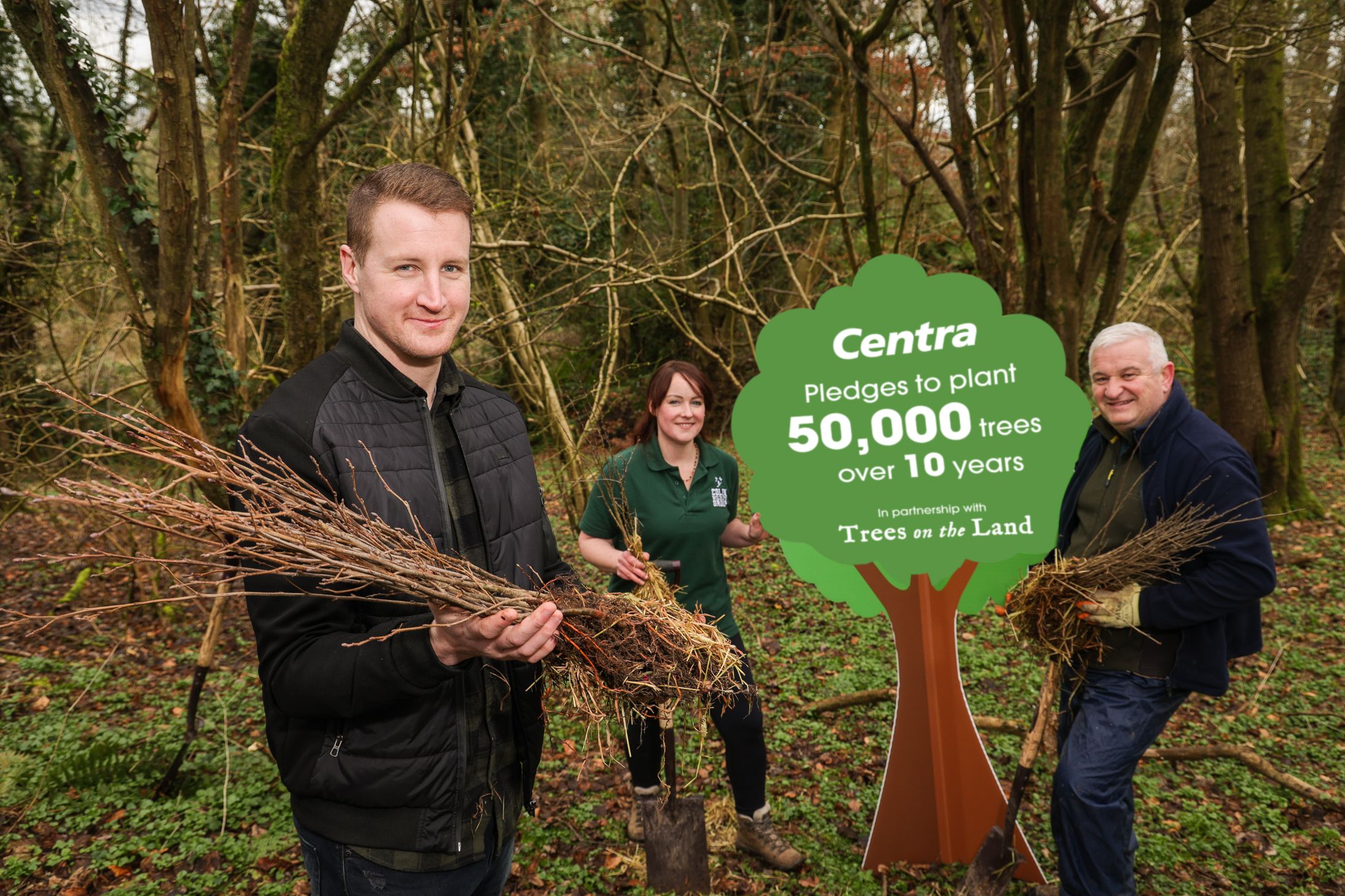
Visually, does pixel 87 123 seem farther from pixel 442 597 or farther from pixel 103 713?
pixel 103 713

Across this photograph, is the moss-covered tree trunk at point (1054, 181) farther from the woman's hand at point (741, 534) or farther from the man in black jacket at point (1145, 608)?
the woman's hand at point (741, 534)

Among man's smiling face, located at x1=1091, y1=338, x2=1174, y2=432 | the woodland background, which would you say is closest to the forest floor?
the woodland background

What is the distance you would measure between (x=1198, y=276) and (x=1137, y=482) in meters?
7.45

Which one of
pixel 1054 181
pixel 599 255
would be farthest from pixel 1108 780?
pixel 599 255

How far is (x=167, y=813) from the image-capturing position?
381cm

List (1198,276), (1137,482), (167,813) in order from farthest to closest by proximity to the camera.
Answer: (1198,276) → (167,813) → (1137,482)

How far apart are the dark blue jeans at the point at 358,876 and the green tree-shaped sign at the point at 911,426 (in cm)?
167

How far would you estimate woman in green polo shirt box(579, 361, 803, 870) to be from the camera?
3195mm

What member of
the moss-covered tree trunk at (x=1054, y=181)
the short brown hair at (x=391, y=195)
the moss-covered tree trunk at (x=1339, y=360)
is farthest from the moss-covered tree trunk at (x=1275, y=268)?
the short brown hair at (x=391, y=195)

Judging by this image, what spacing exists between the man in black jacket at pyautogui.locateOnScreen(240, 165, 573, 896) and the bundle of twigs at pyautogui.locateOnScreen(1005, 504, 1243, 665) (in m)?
1.96

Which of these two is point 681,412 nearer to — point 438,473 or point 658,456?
point 658,456

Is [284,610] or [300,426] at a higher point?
[300,426]

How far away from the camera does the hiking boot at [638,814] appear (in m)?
3.29

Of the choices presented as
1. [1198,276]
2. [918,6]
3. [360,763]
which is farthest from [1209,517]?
[1198,276]
